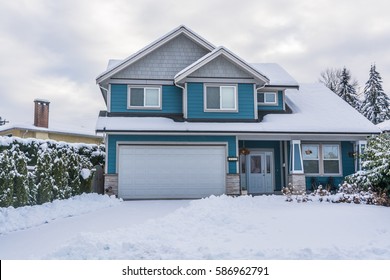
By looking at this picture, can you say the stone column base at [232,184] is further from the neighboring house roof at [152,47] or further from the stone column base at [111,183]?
the neighboring house roof at [152,47]

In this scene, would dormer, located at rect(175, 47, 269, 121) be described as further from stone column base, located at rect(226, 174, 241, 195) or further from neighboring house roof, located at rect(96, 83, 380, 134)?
stone column base, located at rect(226, 174, 241, 195)

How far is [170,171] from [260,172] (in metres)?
5.16

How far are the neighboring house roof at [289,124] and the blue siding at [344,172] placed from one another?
147 cm

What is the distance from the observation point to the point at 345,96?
125 feet

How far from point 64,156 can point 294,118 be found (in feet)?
34.6

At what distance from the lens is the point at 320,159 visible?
17000 millimetres

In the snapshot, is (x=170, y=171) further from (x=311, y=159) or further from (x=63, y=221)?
(x=311, y=159)

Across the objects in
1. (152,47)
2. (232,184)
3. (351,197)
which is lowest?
(351,197)

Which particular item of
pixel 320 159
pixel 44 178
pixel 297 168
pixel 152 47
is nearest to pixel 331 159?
pixel 320 159

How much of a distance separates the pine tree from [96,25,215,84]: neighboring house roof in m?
26.8

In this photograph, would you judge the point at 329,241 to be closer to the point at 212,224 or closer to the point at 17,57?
the point at 212,224

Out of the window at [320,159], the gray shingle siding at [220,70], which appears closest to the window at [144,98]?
the gray shingle siding at [220,70]
